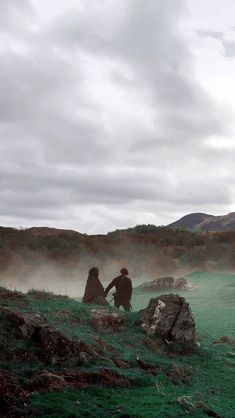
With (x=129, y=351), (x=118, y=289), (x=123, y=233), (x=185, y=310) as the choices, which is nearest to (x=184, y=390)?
(x=129, y=351)

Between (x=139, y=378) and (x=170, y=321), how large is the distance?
5.00m

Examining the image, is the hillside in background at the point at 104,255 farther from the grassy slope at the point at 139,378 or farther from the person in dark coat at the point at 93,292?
the grassy slope at the point at 139,378

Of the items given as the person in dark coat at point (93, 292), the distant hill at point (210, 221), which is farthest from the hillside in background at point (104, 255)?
the distant hill at point (210, 221)

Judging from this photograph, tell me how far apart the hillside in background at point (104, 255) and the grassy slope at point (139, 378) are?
27.1 meters

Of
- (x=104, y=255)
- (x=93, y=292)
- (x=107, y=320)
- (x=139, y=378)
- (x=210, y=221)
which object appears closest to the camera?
(x=139, y=378)

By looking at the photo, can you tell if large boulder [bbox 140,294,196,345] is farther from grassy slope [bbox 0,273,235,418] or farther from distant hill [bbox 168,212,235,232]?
distant hill [bbox 168,212,235,232]

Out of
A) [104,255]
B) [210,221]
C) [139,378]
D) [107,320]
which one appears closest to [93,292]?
[107,320]

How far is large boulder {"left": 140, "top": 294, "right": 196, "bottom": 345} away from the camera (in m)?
15.7

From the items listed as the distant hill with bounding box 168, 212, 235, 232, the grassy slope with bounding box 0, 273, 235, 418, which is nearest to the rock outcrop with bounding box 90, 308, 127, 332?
the grassy slope with bounding box 0, 273, 235, 418

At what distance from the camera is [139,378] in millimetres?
11172

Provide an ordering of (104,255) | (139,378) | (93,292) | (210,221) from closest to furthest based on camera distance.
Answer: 1. (139,378)
2. (93,292)
3. (104,255)
4. (210,221)

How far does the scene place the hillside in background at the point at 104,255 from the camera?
48219 millimetres

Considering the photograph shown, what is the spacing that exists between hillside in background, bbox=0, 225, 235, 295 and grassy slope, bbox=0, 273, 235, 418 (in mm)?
27126

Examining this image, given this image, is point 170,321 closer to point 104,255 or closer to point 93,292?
point 93,292
